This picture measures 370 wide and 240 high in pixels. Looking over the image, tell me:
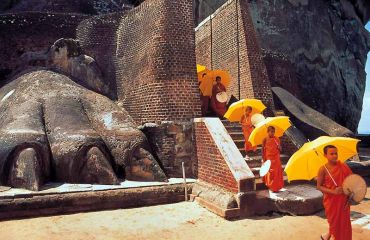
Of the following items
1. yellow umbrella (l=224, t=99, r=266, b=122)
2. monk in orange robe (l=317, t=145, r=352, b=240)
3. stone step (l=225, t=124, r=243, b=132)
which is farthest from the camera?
stone step (l=225, t=124, r=243, b=132)

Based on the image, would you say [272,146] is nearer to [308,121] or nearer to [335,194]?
[335,194]

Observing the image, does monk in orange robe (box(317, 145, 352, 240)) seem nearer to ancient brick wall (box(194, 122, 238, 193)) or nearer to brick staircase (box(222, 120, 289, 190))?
ancient brick wall (box(194, 122, 238, 193))

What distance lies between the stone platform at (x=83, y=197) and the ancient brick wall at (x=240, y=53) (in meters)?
4.28

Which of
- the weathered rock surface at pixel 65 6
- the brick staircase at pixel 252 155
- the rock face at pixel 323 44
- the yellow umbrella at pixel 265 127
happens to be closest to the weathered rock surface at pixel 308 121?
the brick staircase at pixel 252 155

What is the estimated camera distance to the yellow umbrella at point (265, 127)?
23.9ft

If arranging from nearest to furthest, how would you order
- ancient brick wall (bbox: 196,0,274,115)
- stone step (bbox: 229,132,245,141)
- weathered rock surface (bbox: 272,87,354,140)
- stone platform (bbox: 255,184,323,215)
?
stone platform (bbox: 255,184,323,215), stone step (bbox: 229,132,245,141), ancient brick wall (bbox: 196,0,274,115), weathered rock surface (bbox: 272,87,354,140)

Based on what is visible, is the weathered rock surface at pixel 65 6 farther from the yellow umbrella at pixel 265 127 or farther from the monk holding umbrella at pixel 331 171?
the monk holding umbrella at pixel 331 171

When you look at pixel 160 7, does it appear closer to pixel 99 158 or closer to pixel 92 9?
pixel 99 158

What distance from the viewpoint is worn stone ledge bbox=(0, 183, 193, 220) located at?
6.50 m

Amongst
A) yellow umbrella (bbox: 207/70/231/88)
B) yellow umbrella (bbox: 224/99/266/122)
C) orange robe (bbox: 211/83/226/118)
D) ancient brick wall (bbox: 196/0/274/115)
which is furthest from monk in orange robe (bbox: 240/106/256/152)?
yellow umbrella (bbox: 207/70/231/88)

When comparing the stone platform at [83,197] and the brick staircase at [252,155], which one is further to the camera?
the brick staircase at [252,155]

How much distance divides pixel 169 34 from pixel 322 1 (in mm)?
23900

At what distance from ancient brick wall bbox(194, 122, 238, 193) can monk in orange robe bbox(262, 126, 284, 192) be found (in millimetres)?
958

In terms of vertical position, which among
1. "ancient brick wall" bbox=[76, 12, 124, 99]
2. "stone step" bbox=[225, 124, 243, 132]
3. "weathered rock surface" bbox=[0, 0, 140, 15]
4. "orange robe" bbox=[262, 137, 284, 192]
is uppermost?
"weathered rock surface" bbox=[0, 0, 140, 15]
